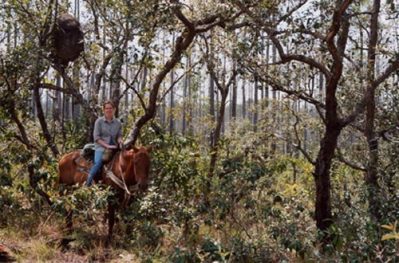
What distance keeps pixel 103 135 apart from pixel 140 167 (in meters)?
1.03

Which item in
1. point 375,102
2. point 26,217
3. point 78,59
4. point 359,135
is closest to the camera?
point 375,102

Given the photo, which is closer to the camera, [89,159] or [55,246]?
[55,246]

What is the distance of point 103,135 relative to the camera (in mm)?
9219

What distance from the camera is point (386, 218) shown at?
285 inches

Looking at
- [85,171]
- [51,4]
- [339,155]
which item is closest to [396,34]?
[339,155]

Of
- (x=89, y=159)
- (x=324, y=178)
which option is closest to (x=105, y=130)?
(x=89, y=159)

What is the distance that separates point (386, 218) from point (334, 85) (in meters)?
2.14

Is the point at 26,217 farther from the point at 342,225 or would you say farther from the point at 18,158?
the point at 342,225

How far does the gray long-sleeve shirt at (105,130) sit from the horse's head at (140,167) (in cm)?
58

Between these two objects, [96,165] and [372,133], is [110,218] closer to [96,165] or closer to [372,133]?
[96,165]

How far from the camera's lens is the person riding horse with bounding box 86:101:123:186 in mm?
9102

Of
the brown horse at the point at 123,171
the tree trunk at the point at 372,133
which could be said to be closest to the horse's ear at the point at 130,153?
the brown horse at the point at 123,171

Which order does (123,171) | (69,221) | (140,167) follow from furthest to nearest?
(69,221)
(123,171)
(140,167)

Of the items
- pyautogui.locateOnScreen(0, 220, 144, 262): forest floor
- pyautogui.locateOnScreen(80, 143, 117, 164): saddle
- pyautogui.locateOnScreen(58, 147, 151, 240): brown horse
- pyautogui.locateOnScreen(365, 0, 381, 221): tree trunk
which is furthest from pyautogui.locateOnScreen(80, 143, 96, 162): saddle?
pyautogui.locateOnScreen(365, 0, 381, 221): tree trunk
